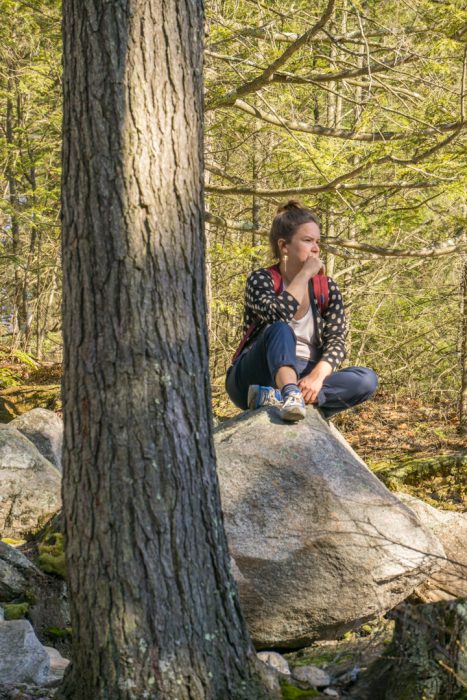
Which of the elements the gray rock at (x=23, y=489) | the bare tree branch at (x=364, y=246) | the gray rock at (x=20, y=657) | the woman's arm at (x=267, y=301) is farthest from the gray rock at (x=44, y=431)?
the gray rock at (x=20, y=657)

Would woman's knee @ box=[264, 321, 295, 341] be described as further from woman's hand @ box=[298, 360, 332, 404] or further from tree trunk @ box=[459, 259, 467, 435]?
tree trunk @ box=[459, 259, 467, 435]

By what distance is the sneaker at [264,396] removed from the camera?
16.2 ft

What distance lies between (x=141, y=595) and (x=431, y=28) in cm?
559

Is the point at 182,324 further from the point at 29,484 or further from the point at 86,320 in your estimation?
the point at 29,484

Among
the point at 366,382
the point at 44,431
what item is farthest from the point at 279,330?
the point at 44,431

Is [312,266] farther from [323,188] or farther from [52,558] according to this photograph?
[52,558]

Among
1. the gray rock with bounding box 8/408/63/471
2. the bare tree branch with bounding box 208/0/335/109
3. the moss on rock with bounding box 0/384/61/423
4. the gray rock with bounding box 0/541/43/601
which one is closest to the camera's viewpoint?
the gray rock with bounding box 0/541/43/601

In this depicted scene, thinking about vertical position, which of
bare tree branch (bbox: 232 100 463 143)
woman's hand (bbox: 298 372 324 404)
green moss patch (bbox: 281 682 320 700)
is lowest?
green moss patch (bbox: 281 682 320 700)

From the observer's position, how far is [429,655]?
255 cm

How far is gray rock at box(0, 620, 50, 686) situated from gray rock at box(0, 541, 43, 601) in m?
0.93

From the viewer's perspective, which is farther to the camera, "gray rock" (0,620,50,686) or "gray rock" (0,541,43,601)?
"gray rock" (0,541,43,601)

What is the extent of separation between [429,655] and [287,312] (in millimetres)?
2876

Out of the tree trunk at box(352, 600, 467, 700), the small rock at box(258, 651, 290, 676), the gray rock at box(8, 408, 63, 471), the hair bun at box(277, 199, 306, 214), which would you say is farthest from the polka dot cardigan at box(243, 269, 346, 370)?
the gray rock at box(8, 408, 63, 471)

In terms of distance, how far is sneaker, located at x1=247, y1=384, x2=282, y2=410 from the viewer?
493 centimetres
